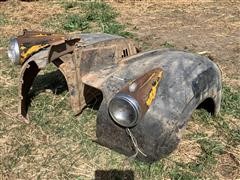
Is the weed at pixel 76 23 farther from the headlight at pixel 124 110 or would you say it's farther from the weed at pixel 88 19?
the headlight at pixel 124 110

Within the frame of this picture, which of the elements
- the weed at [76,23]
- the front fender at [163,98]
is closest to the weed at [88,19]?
the weed at [76,23]

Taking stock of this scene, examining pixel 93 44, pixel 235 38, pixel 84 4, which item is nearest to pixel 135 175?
pixel 93 44

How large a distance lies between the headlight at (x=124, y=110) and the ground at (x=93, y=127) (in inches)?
25.0

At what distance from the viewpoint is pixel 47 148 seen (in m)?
5.20

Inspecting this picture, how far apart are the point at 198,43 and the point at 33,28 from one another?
3.58 meters

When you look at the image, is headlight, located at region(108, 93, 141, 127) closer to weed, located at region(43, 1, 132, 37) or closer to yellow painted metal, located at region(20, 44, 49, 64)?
yellow painted metal, located at region(20, 44, 49, 64)

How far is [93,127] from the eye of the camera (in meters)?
5.52

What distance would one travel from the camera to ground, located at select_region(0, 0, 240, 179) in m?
4.79

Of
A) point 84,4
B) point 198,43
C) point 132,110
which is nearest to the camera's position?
point 132,110

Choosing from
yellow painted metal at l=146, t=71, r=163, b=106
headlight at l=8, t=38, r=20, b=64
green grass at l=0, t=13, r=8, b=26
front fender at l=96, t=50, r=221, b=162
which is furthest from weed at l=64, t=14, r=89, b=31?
yellow painted metal at l=146, t=71, r=163, b=106

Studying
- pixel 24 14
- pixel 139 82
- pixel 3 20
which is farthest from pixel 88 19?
pixel 139 82

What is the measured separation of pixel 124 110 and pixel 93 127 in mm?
1243

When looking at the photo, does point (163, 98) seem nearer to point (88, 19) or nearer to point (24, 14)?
point (88, 19)

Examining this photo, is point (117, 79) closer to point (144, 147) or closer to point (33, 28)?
point (144, 147)
